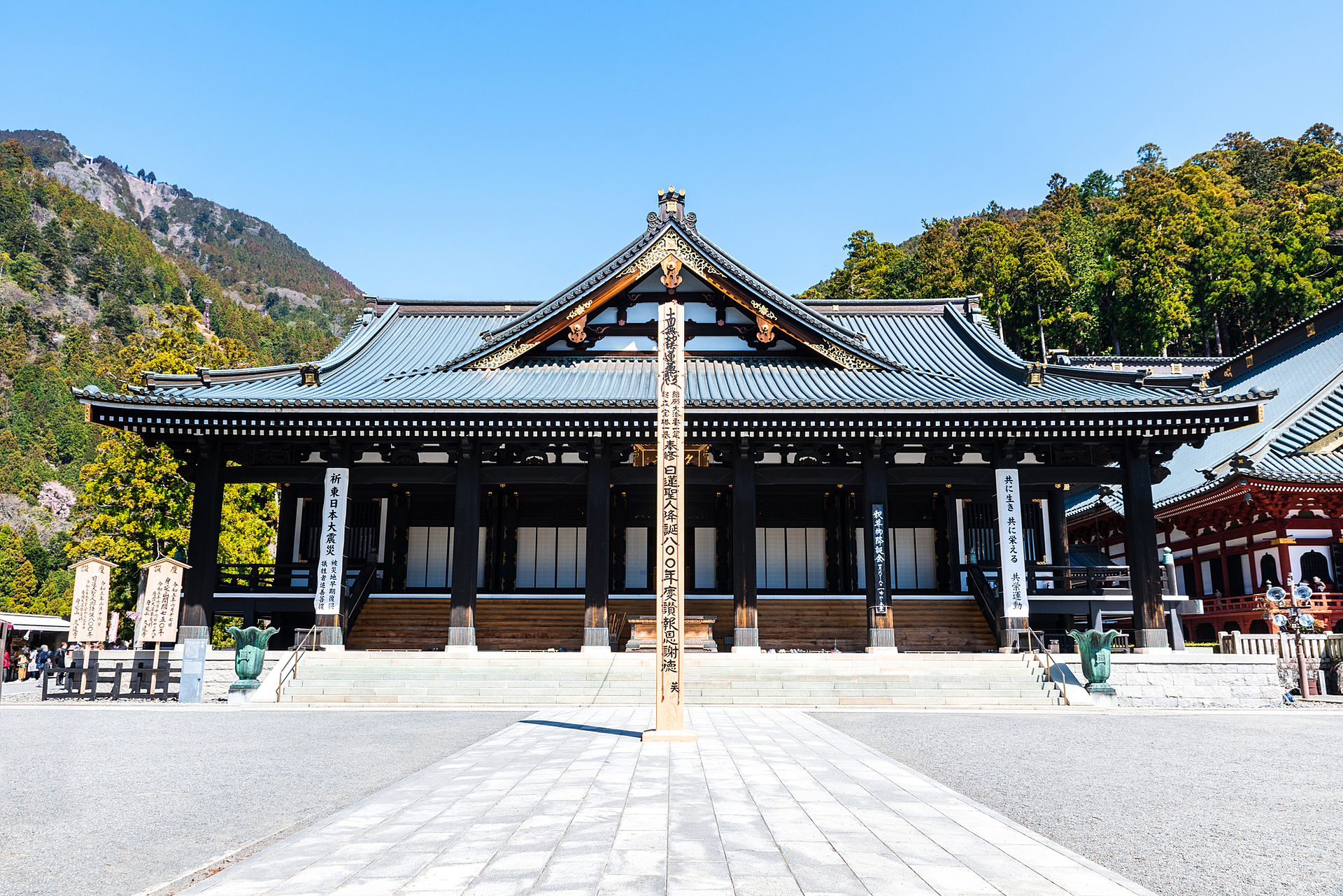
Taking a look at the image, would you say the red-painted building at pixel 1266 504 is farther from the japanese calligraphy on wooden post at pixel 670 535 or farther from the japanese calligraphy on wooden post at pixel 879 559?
the japanese calligraphy on wooden post at pixel 670 535

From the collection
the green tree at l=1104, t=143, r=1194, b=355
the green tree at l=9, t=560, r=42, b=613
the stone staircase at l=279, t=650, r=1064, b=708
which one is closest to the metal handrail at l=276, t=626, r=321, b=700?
the stone staircase at l=279, t=650, r=1064, b=708

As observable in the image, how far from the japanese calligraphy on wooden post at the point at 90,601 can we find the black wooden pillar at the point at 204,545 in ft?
5.34

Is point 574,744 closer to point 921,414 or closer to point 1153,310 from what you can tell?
point 921,414

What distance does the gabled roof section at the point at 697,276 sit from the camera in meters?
20.6

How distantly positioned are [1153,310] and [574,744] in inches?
2142

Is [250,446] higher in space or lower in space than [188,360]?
lower

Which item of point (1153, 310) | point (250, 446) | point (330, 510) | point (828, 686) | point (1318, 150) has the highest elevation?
point (1318, 150)

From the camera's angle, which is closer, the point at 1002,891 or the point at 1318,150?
the point at 1002,891

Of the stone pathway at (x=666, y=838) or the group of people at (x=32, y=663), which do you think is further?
the group of people at (x=32, y=663)

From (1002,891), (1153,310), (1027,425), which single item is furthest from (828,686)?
(1153,310)

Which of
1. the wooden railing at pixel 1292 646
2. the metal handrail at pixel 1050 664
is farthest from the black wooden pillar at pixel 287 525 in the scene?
the wooden railing at pixel 1292 646

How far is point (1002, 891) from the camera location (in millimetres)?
4223

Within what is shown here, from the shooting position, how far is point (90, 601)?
1641 cm

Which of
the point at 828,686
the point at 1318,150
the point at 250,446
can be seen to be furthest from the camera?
the point at 1318,150
